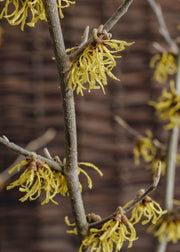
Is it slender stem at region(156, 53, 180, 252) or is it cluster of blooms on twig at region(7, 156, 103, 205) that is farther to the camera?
slender stem at region(156, 53, 180, 252)

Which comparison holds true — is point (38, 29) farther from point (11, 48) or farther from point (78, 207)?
point (78, 207)

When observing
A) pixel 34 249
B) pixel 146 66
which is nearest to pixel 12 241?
pixel 34 249

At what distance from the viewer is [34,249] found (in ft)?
5.44

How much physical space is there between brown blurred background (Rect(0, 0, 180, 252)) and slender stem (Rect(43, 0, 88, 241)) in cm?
106

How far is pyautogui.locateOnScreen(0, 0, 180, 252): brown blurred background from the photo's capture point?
5.27ft

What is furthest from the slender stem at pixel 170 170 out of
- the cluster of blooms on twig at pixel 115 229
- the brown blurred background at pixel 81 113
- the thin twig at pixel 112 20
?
the brown blurred background at pixel 81 113

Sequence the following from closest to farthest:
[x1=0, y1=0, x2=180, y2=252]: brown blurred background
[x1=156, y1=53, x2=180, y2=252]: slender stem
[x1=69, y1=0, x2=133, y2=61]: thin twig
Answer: [x1=69, y1=0, x2=133, y2=61]: thin twig, [x1=156, y1=53, x2=180, y2=252]: slender stem, [x1=0, y1=0, x2=180, y2=252]: brown blurred background

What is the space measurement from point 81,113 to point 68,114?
113 centimetres

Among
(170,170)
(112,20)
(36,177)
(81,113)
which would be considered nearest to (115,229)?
(36,177)

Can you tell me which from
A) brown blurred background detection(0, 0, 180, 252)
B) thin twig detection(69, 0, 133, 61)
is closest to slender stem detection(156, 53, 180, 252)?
thin twig detection(69, 0, 133, 61)

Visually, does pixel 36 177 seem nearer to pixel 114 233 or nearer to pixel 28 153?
pixel 28 153

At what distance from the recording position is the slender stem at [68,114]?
47cm

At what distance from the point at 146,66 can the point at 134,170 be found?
1.65 feet

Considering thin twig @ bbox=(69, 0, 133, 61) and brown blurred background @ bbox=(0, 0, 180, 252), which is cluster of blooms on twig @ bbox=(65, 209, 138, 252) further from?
brown blurred background @ bbox=(0, 0, 180, 252)
